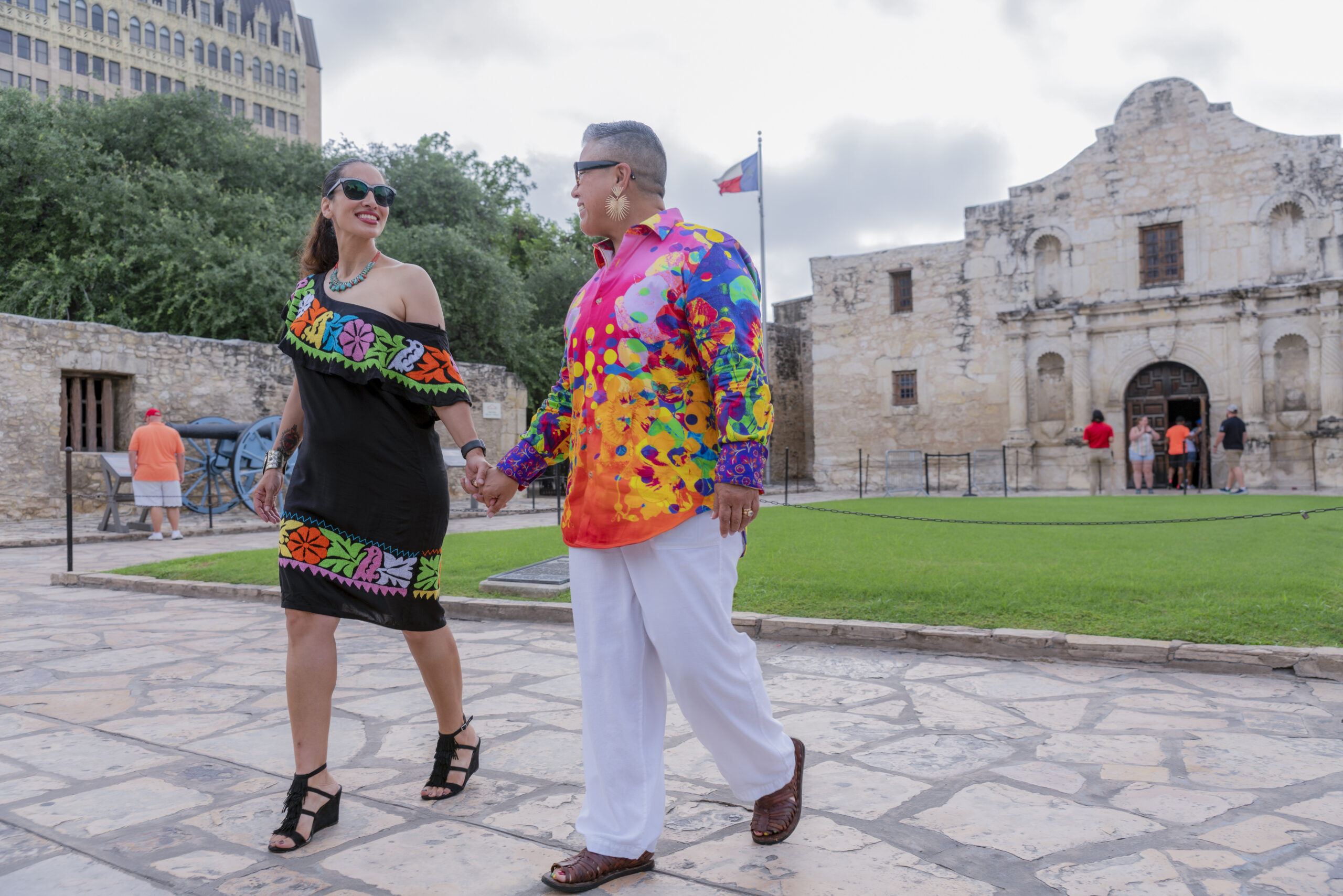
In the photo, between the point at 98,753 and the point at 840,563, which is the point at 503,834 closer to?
the point at 98,753

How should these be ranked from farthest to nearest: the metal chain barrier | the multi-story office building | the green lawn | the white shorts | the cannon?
the multi-story office building < the cannon < the white shorts < the metal chain barrier < the green lawn

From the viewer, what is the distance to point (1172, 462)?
68.0 feet

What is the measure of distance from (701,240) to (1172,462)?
21.4 m

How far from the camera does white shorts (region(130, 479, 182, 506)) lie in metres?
11.8

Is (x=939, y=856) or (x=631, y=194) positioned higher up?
A: (x=631, y=194)

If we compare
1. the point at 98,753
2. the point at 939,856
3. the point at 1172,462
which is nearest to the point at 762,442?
the point at 939,856

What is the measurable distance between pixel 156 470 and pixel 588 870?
11419mm

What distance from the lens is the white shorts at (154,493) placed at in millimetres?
11797

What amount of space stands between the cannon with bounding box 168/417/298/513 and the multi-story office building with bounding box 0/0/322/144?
3529 cm

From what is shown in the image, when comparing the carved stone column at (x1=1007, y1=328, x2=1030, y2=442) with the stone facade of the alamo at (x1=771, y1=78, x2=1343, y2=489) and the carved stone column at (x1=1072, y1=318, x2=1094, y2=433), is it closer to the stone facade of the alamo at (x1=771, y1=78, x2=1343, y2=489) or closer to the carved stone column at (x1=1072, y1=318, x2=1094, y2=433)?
the stone facade of the alamo at (x1=771, y1=78, x2=1343, y2=489)

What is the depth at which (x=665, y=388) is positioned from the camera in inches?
84.0

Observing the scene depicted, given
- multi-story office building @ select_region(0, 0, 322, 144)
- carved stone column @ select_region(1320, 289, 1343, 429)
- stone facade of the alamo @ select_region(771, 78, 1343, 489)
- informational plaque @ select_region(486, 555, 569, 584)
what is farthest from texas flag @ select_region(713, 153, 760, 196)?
multi-story office building @ select_region(0, 0, 322, 144)

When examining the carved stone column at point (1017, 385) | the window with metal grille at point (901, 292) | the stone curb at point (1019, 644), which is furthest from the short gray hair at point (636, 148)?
the window with metal grille at point (901, 292)

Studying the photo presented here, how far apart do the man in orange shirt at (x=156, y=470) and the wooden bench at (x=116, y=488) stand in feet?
0.84
